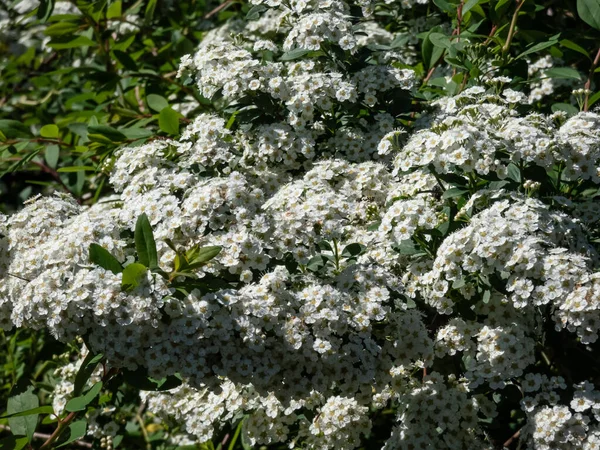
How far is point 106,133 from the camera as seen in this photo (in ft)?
11.1

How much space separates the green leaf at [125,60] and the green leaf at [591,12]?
201cm

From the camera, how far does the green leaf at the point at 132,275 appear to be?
216 cm

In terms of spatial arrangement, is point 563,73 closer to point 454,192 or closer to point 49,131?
point 454,192

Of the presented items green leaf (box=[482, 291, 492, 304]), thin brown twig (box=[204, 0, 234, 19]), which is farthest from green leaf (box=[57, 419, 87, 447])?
thin brown twig (box=[204, 0, 234, 19])

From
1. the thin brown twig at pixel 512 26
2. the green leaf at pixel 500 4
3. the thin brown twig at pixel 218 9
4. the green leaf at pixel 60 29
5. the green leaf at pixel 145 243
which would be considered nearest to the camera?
the green leaf at pixel 145 243

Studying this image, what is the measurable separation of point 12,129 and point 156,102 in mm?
646

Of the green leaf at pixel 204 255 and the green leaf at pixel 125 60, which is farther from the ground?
the green leaf at pixel 204 255

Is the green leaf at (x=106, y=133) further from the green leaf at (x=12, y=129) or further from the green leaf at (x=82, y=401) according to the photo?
the green leaf at (x=82, y=401)

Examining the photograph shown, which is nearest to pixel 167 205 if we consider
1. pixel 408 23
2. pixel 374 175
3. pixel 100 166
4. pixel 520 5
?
pixel 374 175

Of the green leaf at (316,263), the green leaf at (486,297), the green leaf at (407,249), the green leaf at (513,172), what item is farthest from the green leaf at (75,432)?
the green leaf at (513,172)

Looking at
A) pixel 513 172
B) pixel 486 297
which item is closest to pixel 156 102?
pixel 513 172

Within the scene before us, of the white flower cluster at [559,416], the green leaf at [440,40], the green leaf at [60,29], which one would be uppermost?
the green leaf at [60,29]

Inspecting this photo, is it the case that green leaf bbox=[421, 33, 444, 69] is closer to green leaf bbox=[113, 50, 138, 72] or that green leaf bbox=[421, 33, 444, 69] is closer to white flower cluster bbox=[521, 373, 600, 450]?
green leaf bbox=[113, 50, 138, 72]

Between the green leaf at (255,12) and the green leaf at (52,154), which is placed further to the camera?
the green leaf at (52,154)
